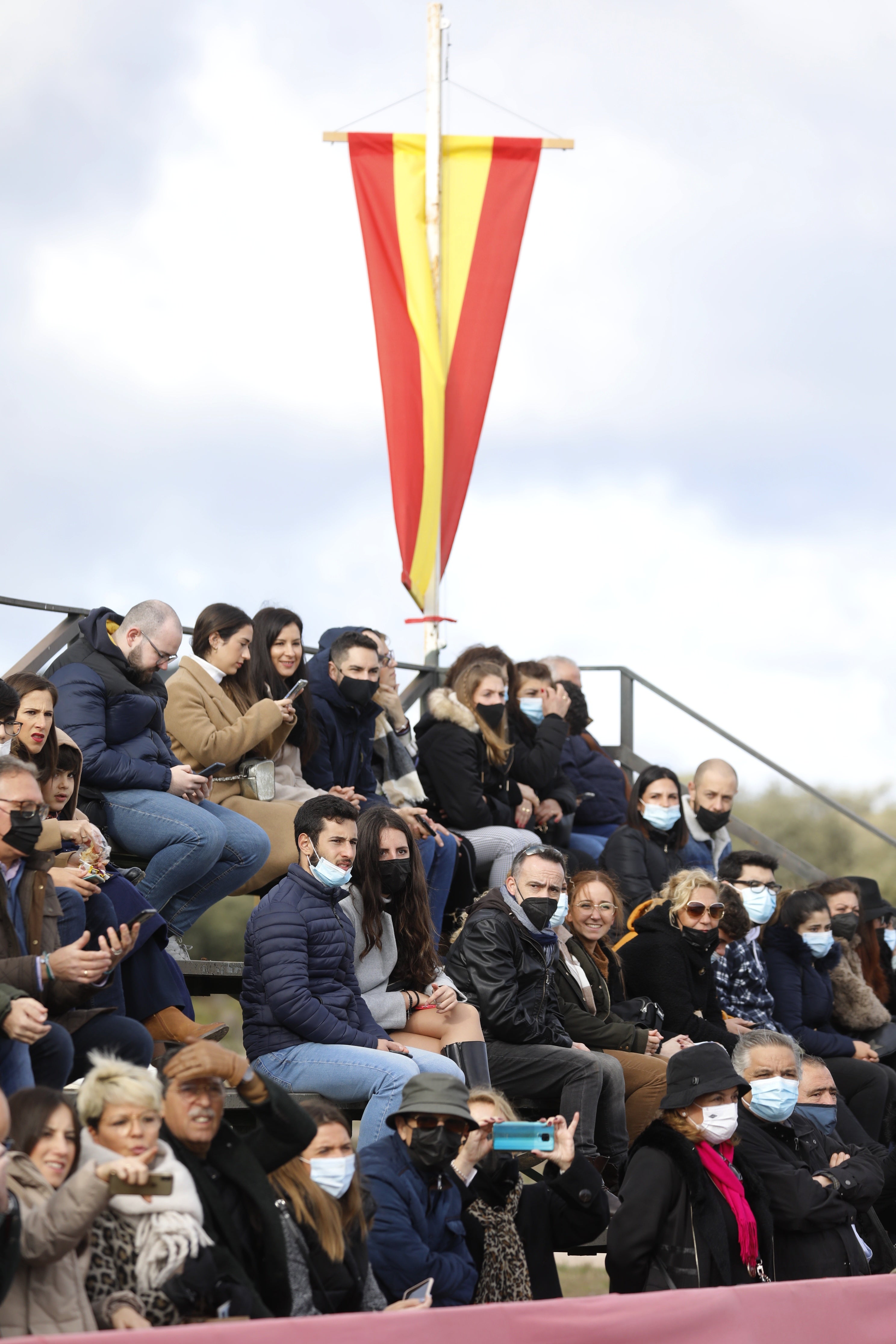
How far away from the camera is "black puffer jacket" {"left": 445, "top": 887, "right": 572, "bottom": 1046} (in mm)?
6559

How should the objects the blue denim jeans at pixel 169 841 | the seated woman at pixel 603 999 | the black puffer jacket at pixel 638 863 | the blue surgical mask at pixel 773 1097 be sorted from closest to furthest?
the blue surgical mask at pixel 773 1097 < the blue denim jeans at pixel 169 841 < the seated woman at pixel 603 999 < the black puffer jacket at pixel 638 863

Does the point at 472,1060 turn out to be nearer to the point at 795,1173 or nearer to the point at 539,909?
the point at 539,909

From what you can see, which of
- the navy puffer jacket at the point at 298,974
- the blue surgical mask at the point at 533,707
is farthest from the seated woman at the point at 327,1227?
the blue surgical mask at the point at 533,707

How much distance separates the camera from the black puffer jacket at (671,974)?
7.45 meters

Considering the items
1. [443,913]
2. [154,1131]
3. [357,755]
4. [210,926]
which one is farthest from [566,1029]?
[210,926]

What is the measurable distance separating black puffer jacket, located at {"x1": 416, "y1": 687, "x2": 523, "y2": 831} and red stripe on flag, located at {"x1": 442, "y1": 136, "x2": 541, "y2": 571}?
2383 mm

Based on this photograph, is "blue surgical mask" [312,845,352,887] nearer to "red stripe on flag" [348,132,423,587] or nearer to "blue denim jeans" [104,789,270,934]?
"blue denim jeans" [104,789,270,934]

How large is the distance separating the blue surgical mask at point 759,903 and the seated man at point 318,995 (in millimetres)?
3037

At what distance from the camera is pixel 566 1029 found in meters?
6.96

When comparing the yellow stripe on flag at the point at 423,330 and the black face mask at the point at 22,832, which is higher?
the yellow stripe on flag at the point at 423,330

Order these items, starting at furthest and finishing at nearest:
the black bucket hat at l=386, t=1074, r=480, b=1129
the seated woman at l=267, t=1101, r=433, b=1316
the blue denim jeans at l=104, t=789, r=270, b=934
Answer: the blue denim jeans at l=104, t=789, r=270, b=934 < the black bucket hat at l=386, t=1074, r=480, b=1129 < the seated woman at l=267, t=1101, r=433, b=1316

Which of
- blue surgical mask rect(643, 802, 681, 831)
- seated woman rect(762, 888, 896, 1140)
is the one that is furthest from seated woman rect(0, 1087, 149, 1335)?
blue surgical mask rect(643, 802, 681, 831)

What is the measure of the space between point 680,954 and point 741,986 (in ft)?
2.83

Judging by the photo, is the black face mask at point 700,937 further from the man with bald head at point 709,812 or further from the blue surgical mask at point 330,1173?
the blue surgical mask at point 330,1173
